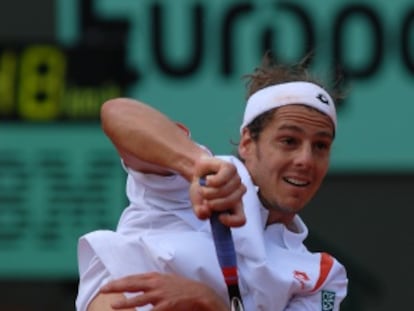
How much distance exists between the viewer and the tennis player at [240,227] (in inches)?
131

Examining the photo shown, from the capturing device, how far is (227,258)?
128 inches

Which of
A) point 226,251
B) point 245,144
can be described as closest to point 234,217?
point 226,251

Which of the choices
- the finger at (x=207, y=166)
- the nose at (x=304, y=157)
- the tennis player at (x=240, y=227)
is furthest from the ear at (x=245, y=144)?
the finger at (x=207, y=166)

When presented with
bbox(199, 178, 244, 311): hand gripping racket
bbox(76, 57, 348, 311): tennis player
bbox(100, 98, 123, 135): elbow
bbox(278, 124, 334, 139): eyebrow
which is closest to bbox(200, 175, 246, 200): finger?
bbox(199, 178, 244, 311): hand gripping racket

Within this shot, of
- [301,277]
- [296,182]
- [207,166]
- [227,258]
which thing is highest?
[207,166]

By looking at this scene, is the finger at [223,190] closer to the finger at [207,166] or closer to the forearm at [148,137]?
the finger at [207,166]

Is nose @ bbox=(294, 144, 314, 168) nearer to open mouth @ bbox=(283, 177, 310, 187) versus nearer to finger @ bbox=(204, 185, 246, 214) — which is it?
open mouth @ bbox=(283, 177, 310, 187)

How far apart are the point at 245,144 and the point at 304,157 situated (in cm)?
18

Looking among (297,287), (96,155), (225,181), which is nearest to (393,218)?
(96,155)

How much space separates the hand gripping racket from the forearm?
121 millimetres

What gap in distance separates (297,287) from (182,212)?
0.29 meters

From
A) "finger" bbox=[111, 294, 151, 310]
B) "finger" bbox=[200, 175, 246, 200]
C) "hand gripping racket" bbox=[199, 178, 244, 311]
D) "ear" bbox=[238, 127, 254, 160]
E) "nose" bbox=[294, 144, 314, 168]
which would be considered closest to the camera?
"finger" bbox=[200, 175, 246, 200]

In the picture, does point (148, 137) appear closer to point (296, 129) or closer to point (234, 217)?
point (234, 217)

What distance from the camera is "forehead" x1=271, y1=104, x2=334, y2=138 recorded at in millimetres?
3514
